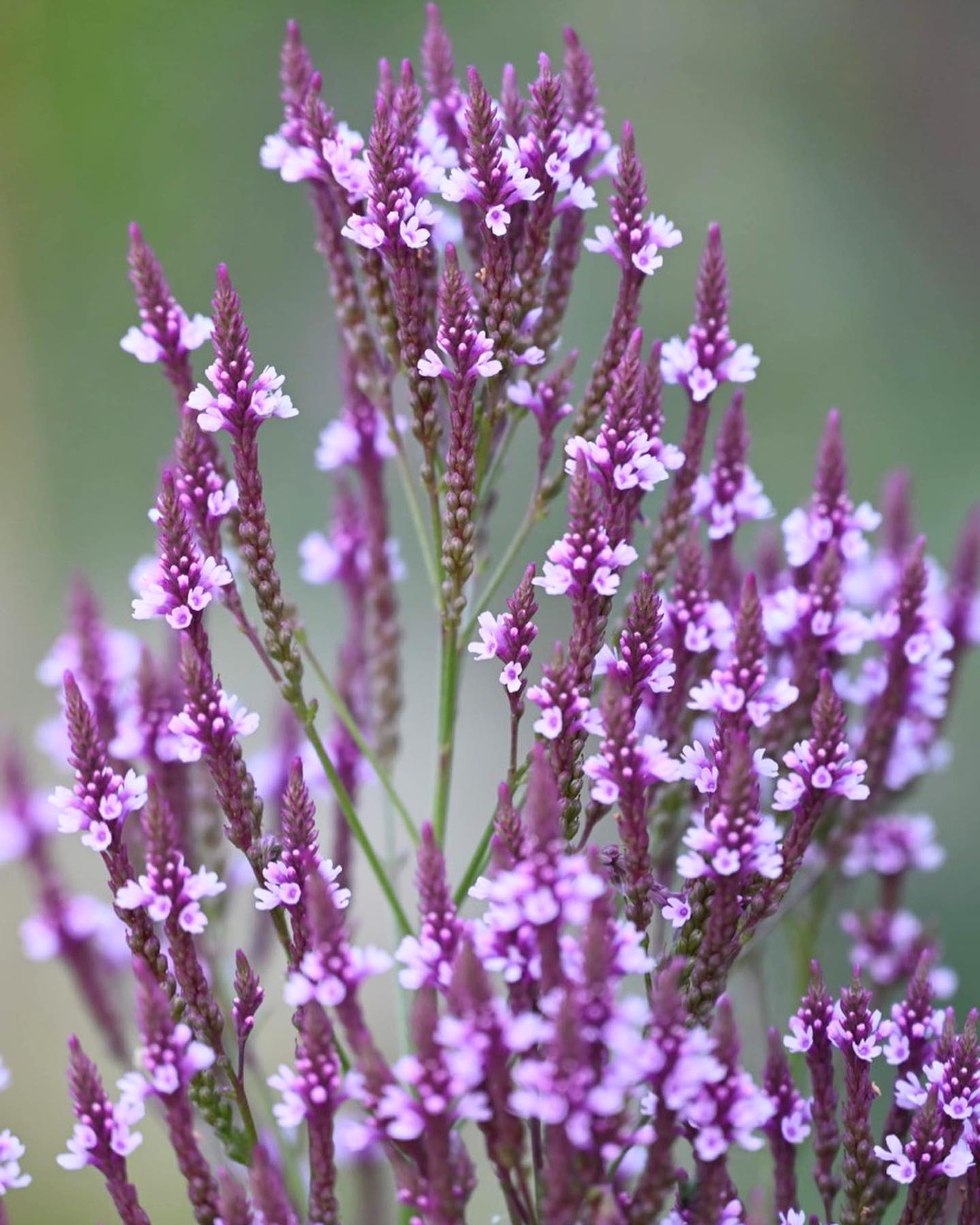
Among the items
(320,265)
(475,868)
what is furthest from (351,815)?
(320,265)

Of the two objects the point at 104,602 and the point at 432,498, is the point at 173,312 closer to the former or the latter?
the point at 432,498

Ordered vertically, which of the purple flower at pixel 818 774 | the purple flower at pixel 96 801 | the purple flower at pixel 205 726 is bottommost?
the purple flower at pixel 818 774

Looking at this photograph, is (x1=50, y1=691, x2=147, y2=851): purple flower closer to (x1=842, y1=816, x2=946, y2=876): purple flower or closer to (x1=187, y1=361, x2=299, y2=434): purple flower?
(x1=187, y1=361, x2=299, y2=434): purple flower

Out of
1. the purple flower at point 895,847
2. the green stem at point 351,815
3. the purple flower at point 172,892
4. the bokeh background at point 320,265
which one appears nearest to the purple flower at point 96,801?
the purple flower at point 172,892

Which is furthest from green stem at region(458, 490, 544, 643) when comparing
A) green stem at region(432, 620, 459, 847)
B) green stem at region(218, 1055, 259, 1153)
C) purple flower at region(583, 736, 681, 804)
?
green stem at region(218, 1055, 259, 1153)

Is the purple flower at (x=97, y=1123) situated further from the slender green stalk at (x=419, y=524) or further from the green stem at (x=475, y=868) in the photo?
the slender green stalk at (x=419, y=524)

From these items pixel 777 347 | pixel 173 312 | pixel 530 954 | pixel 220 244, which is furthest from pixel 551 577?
pixel 220 244
